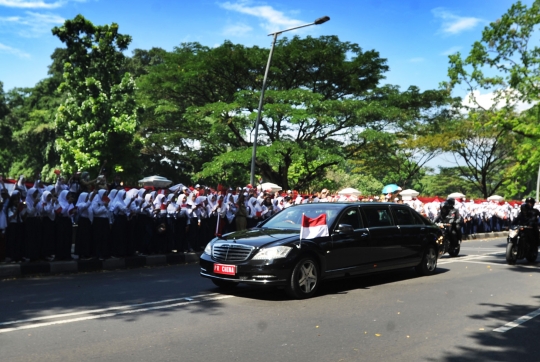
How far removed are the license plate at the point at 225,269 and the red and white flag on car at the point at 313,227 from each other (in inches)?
45.5

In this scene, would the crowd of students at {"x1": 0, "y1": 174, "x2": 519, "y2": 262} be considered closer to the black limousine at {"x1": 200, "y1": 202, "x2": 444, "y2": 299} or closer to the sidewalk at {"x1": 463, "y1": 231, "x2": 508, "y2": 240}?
the black limousine at {"x1": 200, "y1": 202, "x2": 444, "y2": 299}

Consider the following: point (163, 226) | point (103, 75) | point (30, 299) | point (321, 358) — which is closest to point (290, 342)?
point (321, 358)

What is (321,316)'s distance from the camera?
7.12m

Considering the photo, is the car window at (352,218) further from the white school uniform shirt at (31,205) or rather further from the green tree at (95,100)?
the green tree at (95,100)

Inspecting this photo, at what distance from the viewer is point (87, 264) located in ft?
38.2

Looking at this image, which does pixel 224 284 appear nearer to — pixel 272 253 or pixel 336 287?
pixel 272 253

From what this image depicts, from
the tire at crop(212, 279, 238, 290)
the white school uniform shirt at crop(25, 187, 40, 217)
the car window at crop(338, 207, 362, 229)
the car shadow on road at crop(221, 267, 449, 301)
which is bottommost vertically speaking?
the car shadow on road at crop(221, 267, 449, 301)

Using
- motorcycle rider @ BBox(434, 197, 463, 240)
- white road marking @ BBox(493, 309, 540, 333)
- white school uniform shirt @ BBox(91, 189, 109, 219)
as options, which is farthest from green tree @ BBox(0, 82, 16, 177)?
white road marking @ BBox(493, 309, 540, 333)

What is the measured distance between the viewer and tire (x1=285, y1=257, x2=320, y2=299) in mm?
8141

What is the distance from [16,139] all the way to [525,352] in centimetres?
4648

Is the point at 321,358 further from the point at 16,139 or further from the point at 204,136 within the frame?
the point at 16,139

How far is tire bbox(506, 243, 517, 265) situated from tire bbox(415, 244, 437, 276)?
10.6 feet

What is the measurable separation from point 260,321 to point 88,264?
20.0ft

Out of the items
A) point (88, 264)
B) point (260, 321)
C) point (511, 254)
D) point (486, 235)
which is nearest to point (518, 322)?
point (260, 321)
